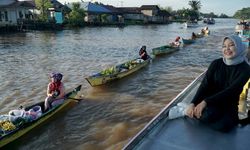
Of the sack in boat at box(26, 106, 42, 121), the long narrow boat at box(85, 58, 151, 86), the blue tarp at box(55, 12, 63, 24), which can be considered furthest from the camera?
the blue tarp at box(55, 12, 63, 24)

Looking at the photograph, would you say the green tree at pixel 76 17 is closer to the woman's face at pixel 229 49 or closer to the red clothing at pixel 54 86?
the red clothing at pixel 54 86

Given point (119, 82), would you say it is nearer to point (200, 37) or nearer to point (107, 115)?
point (107, 115)

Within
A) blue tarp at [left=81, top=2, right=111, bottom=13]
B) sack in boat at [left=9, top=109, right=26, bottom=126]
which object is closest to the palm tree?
blue tarp at [left=81, top=2, right=111, bottom=13]

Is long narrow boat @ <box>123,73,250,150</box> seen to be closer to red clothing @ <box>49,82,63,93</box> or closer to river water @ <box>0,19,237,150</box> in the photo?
river water @ <box>0,19,237,150</box>

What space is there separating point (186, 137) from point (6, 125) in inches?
216

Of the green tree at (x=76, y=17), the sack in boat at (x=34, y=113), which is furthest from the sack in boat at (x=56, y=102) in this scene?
the green tree at (x=76, y=17)

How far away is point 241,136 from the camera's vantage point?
4.20 meters

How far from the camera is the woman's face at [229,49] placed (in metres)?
4.13

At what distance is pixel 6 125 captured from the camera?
762 centimetres

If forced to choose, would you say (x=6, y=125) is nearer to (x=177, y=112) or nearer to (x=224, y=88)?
(x=177, y=112)

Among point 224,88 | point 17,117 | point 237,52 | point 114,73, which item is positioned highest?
point 237,52

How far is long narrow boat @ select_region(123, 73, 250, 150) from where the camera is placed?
392 cm

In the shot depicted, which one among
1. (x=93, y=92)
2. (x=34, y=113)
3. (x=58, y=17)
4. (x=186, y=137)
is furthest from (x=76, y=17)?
(x=186, y=137)

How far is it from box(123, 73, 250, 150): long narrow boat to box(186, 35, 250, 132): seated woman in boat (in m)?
0.15
